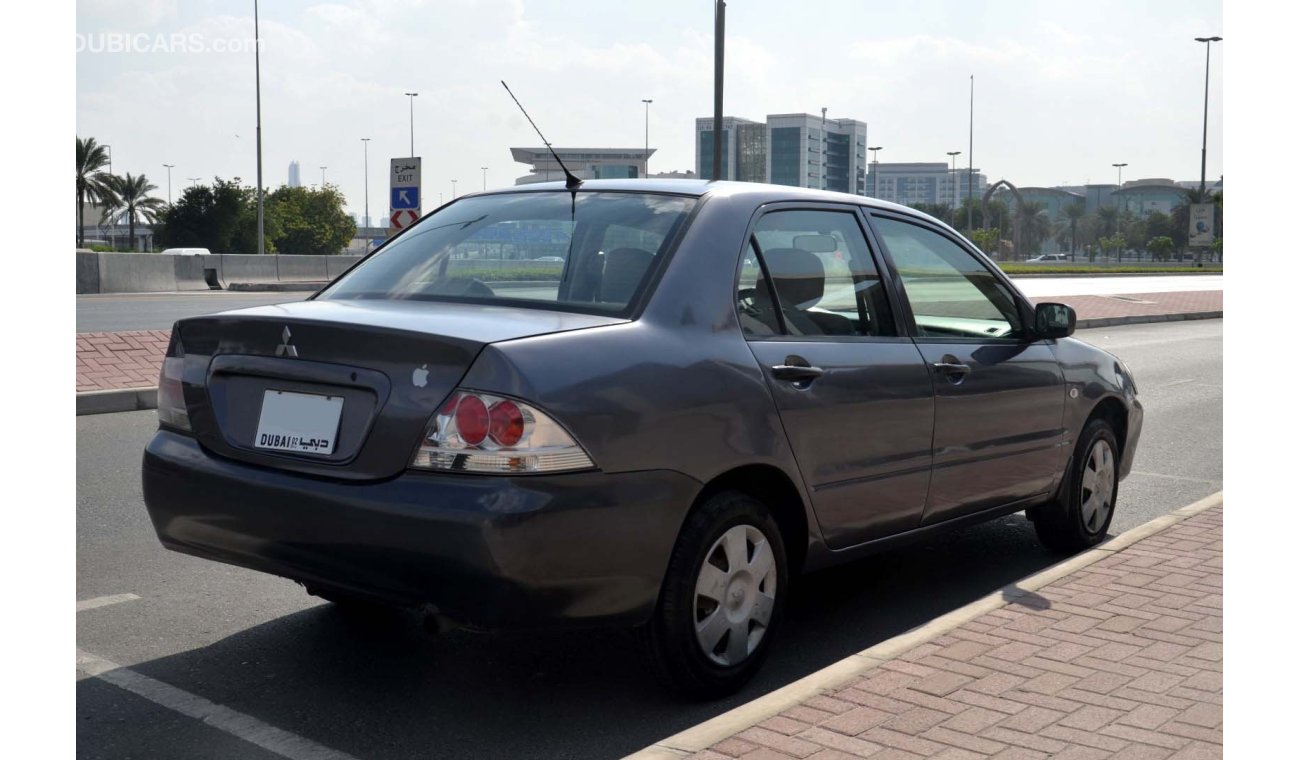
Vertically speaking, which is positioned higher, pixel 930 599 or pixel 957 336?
pixel 957 336

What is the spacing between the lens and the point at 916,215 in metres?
5.57

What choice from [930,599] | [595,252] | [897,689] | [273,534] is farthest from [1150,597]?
[273,534]

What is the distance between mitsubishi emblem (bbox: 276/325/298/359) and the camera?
13.1 feet

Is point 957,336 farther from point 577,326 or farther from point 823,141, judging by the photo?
point 823,141

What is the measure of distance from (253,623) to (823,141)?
6929 centimetres

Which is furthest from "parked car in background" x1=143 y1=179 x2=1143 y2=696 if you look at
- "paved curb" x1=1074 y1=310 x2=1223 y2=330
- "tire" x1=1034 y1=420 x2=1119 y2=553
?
"paved curb" x1=1074 y1=310 x2=1223 y2=330

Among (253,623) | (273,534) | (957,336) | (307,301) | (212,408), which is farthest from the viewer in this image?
(957,336)

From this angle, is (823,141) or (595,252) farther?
(823,141)

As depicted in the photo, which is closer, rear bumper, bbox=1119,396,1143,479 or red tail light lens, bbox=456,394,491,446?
red tail light lens, bbox=456,394,491,446

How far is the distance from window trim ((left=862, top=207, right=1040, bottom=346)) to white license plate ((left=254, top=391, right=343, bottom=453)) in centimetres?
222

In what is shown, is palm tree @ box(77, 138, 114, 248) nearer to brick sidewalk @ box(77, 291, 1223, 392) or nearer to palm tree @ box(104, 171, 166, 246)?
palm tree @ box(104, 171, 166, 246)

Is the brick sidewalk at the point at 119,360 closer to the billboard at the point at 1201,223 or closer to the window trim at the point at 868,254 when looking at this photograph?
the window trim at the point at 868,254

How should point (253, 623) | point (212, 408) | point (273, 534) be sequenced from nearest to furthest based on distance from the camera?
point (273, 534) < point (212, 408) < point (253, 623)

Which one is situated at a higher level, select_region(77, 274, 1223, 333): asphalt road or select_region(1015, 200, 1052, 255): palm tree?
select_region(1015, 200, 1052, 255): palm tree
